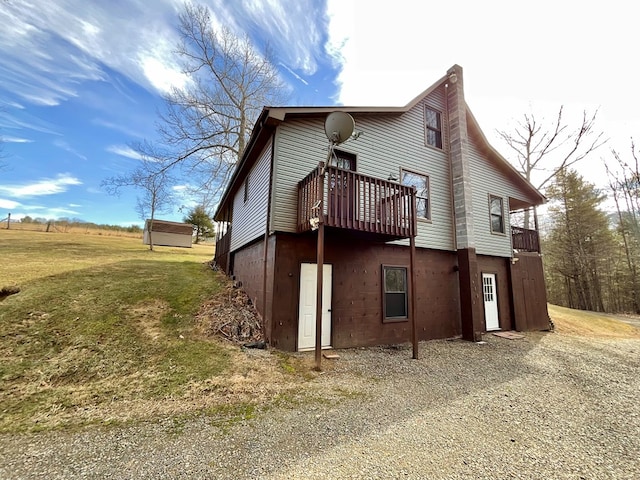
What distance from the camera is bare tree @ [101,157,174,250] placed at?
50.6 feet

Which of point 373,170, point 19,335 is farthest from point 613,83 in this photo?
point 19,335

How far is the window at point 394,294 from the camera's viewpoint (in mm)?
8000

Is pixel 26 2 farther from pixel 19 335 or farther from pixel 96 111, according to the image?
pixel 19 335

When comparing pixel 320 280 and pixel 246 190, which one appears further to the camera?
pixel 246 190

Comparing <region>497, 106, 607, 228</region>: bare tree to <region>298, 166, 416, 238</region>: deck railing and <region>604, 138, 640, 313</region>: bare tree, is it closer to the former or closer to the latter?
<region>604, 138, 640, 313</region>: bare tree

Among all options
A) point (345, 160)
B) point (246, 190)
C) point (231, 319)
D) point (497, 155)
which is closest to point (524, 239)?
point (497, 155)

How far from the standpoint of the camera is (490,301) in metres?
→ 10.7

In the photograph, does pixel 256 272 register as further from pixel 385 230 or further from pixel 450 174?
pixel 450 174

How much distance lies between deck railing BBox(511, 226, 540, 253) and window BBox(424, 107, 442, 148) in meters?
5.45

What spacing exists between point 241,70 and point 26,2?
12.2 meters

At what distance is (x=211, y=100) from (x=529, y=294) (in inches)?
798

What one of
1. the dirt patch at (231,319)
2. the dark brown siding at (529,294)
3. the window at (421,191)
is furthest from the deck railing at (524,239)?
the dirt patch at (231,319)

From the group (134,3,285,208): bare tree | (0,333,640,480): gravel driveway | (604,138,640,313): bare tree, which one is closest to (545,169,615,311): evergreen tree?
(604,138,640,313): bare tree

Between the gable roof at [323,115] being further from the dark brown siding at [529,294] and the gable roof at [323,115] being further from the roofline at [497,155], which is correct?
the dark brown siding at [529,294]
